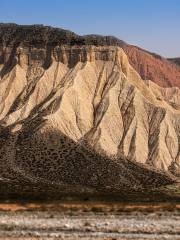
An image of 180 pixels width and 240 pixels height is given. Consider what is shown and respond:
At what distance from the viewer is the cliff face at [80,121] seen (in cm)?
12169

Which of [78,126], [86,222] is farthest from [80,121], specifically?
[86,222]

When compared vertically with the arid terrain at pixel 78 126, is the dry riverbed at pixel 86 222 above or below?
above

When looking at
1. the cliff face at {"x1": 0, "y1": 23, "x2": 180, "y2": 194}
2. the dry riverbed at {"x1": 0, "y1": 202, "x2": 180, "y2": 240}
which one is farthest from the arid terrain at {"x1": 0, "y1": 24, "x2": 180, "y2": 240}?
the dry riverbed at {"x1": 0, "y1": 202, "x2": 180, "y2": 240}

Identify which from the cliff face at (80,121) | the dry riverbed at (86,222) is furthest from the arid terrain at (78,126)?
the dry riverbed at (86,222)

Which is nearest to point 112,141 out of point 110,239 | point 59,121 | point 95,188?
point 59,121

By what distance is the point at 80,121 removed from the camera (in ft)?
471

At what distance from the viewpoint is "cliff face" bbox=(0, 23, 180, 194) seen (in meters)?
122

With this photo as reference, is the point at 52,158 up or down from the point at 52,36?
down

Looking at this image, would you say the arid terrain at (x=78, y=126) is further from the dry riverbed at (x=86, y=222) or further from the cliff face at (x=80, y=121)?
the dry riverbed at (x=86, y=222)

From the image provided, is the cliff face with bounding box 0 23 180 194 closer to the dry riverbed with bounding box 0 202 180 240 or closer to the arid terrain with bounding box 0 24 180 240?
the arid terrain with bounding box 0 24 180 240

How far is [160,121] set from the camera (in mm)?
147125

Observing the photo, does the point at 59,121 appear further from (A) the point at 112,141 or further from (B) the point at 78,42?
(B) the point at 78,42

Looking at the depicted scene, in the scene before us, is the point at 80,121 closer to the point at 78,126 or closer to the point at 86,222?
the point at 78,126

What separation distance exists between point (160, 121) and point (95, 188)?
3761 centimetres
